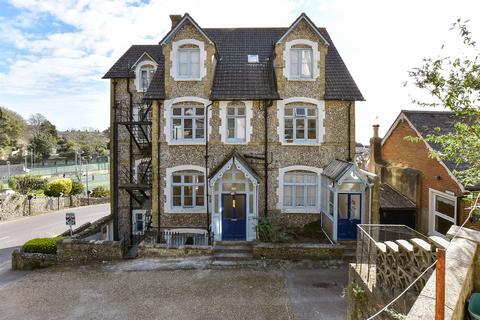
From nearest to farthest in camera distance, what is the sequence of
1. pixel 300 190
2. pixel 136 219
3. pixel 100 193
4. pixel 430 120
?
pixel 300 190
pixel 430 120
pixel 136 219
pixel 100 193

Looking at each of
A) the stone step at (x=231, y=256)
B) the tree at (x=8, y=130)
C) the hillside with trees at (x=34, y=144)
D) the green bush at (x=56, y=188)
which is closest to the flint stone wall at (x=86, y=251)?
the stone step at (x=231, y=256)

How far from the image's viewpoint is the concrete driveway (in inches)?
368

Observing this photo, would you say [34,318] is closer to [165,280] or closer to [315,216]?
[165,280]

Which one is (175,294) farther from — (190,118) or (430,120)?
(430,120)

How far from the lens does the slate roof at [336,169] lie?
13.3m

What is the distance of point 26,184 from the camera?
39.0 meters

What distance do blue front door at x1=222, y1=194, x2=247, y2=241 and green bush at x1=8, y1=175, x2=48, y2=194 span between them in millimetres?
34384

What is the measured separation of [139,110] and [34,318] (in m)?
12.3

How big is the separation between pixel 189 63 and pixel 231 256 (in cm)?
967

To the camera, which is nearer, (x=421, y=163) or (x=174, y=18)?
(x=421, y=163)

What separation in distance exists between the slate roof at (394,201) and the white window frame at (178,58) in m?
11.5

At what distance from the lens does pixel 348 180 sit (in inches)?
537

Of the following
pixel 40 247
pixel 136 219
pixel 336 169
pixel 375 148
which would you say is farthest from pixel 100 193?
pixel 336 169

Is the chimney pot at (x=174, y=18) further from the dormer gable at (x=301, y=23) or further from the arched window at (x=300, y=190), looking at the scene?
the arched window at (x=300, y=190)
